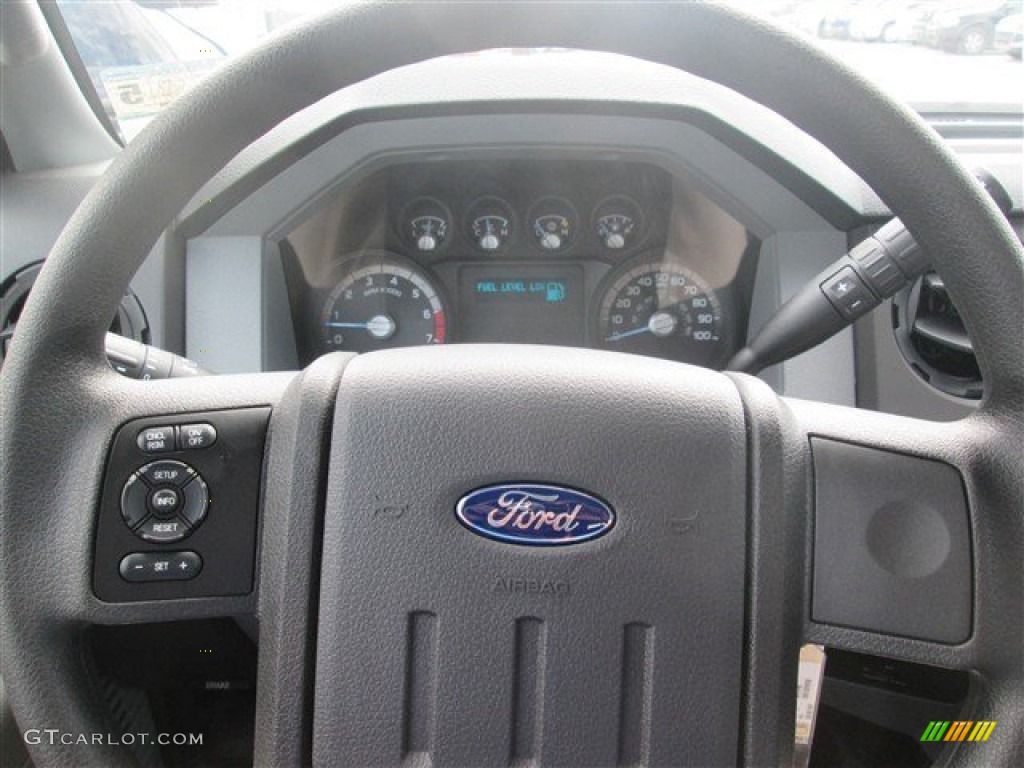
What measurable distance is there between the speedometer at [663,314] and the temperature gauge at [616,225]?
48 millimetres

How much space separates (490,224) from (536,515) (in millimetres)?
1222

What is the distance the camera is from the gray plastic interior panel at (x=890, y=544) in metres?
0.92

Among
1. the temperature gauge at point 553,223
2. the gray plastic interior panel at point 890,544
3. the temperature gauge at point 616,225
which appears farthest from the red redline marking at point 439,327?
the gray plastic interior panel at point 890,544

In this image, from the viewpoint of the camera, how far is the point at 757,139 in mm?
1672

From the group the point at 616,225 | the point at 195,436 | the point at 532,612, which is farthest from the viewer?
the point at 616,225

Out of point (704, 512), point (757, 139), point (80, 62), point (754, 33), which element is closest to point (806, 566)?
point (704, 512)

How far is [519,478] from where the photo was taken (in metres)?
0.91

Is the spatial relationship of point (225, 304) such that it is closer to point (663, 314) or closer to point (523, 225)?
point (523, 225)

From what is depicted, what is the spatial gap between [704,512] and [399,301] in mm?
1214

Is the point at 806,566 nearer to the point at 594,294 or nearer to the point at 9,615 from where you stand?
the point at 9,615

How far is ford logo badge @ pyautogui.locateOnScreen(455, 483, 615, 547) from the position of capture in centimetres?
90

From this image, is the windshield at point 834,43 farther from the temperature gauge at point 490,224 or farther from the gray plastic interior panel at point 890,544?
the gray plastic interior panel at point 890,544

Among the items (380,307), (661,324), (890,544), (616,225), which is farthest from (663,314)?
(890,544)

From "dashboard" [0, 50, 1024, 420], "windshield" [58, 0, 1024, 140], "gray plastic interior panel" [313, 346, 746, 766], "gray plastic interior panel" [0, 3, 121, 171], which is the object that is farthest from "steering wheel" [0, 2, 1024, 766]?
"gray plastic interior panel" [0, 3, 121, 171]
